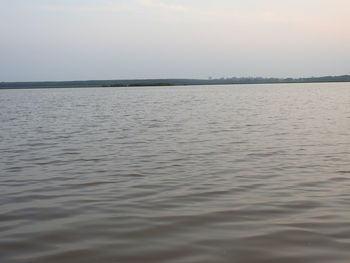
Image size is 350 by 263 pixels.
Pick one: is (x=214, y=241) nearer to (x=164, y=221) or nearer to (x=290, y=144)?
(x=164, y=221)

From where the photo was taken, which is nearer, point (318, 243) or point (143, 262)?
point (143, 262)

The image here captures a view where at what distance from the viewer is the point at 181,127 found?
22.8m

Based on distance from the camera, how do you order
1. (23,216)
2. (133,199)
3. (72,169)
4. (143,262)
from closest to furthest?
(143,262) < (23,216) < (133,199) < (72,169)

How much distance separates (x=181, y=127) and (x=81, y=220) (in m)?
15.9

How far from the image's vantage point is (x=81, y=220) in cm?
709

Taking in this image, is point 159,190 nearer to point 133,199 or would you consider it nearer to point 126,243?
point 133,199

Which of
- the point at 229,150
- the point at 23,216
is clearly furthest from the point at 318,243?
the point at 229,150

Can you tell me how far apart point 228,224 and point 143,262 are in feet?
6.12

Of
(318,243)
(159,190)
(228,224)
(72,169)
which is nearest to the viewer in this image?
(318,243)

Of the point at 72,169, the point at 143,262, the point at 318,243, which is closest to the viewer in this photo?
the point at 143,262

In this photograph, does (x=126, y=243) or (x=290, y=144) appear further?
(x=290, y=144)

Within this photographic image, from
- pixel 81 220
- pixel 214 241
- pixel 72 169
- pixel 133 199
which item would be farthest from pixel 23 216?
pixel 72 169

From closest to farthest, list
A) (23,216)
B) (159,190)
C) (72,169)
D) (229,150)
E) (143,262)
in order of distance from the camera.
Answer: (143,262), (23,216), (159,190), (72,169), (229,150)

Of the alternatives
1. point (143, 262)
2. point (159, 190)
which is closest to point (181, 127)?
point (159, 190)
